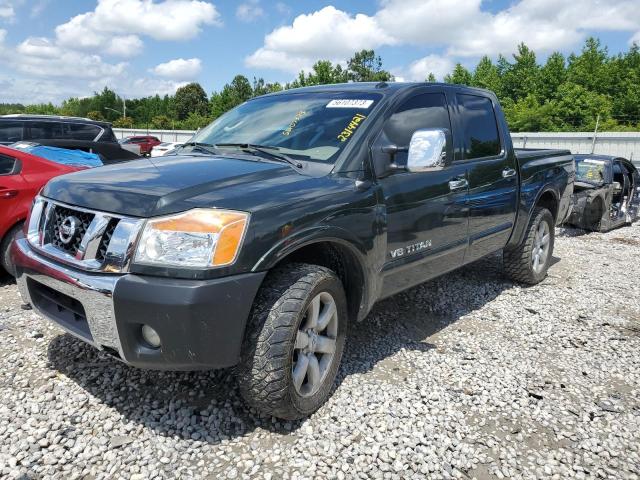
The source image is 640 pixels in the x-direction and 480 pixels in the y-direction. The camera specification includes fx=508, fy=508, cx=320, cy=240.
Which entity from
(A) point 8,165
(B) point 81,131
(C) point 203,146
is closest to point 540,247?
(C) point 203,146

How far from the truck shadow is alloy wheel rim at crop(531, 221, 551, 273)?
1385 millimetres

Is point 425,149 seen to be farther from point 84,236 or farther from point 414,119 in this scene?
point 84,236

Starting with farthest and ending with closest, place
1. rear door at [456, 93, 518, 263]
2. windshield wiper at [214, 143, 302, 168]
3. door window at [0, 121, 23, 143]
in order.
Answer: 1. door window at [0, 121, 23, 143]
2. rear door at [456, 93, 518, 263]
3. windshield wiper at [214, 143, 302, 168]

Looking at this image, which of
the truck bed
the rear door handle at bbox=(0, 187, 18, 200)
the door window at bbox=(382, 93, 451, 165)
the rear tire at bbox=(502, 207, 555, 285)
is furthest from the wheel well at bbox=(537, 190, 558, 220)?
the rear door handle at bbox=(0, 187, 18, 200)

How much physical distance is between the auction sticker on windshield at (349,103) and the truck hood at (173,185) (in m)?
0.74

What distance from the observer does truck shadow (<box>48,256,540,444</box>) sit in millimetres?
2699

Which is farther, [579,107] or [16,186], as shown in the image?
[579,107]

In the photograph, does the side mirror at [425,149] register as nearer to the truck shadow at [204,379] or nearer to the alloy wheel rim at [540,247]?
the truck shadow at [204,379]

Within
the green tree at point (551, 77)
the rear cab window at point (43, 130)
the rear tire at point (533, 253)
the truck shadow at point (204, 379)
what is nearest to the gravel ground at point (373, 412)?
the truck shadow at point (204, 379)

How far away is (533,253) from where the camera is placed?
5355 millimetres

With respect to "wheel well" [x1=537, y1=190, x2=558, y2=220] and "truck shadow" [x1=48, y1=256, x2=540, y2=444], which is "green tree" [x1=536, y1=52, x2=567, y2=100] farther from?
"truck shadow" [x1=48, y1=256, x2=540, y2=444]

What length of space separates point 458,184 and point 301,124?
4.23 ft

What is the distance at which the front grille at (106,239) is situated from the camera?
237 centimetres

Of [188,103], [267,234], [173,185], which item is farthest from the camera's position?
[188,103]
